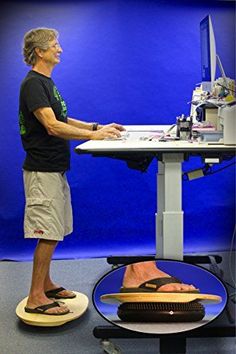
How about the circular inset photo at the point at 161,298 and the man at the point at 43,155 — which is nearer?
the circular inset photo at the point at 161,298

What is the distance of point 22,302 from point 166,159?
112 centimetres

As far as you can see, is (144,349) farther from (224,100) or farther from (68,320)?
(224,100)

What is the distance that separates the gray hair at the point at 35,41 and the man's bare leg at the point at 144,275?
1089 millimetres

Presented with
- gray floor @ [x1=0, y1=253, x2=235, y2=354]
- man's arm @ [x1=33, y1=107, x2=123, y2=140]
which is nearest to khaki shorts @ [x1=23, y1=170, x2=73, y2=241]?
man's arm @ [x1=33, y1=107, x2=123, y2=140]

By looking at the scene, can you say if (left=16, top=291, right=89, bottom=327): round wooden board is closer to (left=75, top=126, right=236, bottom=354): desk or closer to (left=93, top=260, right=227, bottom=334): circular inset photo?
(left=75, top=126, right=236, bottom=354): desk

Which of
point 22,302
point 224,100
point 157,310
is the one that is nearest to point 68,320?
point 22,302

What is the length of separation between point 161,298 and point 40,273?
2.46 ft

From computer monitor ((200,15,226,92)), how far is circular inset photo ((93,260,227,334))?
1047 millimetres

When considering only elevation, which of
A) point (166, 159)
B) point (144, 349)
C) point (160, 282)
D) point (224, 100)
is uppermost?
point (224, 100)

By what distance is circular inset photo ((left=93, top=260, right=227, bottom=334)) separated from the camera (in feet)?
6.03

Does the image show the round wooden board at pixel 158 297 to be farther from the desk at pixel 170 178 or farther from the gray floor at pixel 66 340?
the gray floor at pixel 66 340

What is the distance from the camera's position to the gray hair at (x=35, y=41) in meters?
2.30

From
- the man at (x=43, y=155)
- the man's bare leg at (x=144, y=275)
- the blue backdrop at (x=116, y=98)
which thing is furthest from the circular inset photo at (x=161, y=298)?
the blue backdrop at (x=116, y=98)

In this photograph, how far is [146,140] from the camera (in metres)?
2.27
